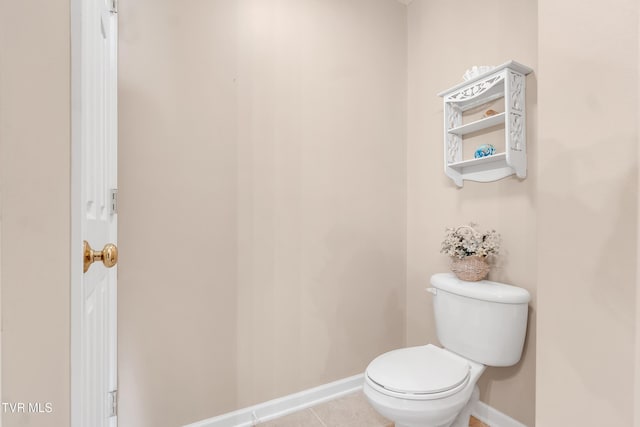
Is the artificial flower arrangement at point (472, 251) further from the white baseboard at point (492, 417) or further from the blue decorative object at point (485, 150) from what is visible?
the white baseboard at point (492, 417)

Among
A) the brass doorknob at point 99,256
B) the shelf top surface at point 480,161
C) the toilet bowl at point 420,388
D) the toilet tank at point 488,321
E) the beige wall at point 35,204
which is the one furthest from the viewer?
the shelf top surface at point 480,161

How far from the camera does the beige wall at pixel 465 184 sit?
150 centimetres

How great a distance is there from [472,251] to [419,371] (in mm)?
610

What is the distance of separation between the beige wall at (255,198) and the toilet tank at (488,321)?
23.1 inches

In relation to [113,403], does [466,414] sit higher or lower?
lower

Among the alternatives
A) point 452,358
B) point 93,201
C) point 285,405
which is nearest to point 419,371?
point 452,358

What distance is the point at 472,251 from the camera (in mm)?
1568

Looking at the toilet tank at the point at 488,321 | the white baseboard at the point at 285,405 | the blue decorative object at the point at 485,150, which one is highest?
the blue decorative object at the point at 485,150

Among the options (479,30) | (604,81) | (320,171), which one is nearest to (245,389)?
(320,171)

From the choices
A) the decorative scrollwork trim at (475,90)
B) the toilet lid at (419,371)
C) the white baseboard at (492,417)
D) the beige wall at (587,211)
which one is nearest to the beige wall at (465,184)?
the white baseboard at (492,417)

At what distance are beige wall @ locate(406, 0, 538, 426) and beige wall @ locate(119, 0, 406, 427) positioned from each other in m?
0.11

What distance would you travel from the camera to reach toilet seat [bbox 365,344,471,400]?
1.24 meters

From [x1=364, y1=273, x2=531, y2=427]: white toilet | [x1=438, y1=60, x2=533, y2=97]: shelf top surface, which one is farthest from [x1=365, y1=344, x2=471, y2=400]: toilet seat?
[x1=438, y1=60, x2=533, y2=97]: shelf top surface

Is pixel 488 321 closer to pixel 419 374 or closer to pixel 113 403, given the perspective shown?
pixel 419 374
